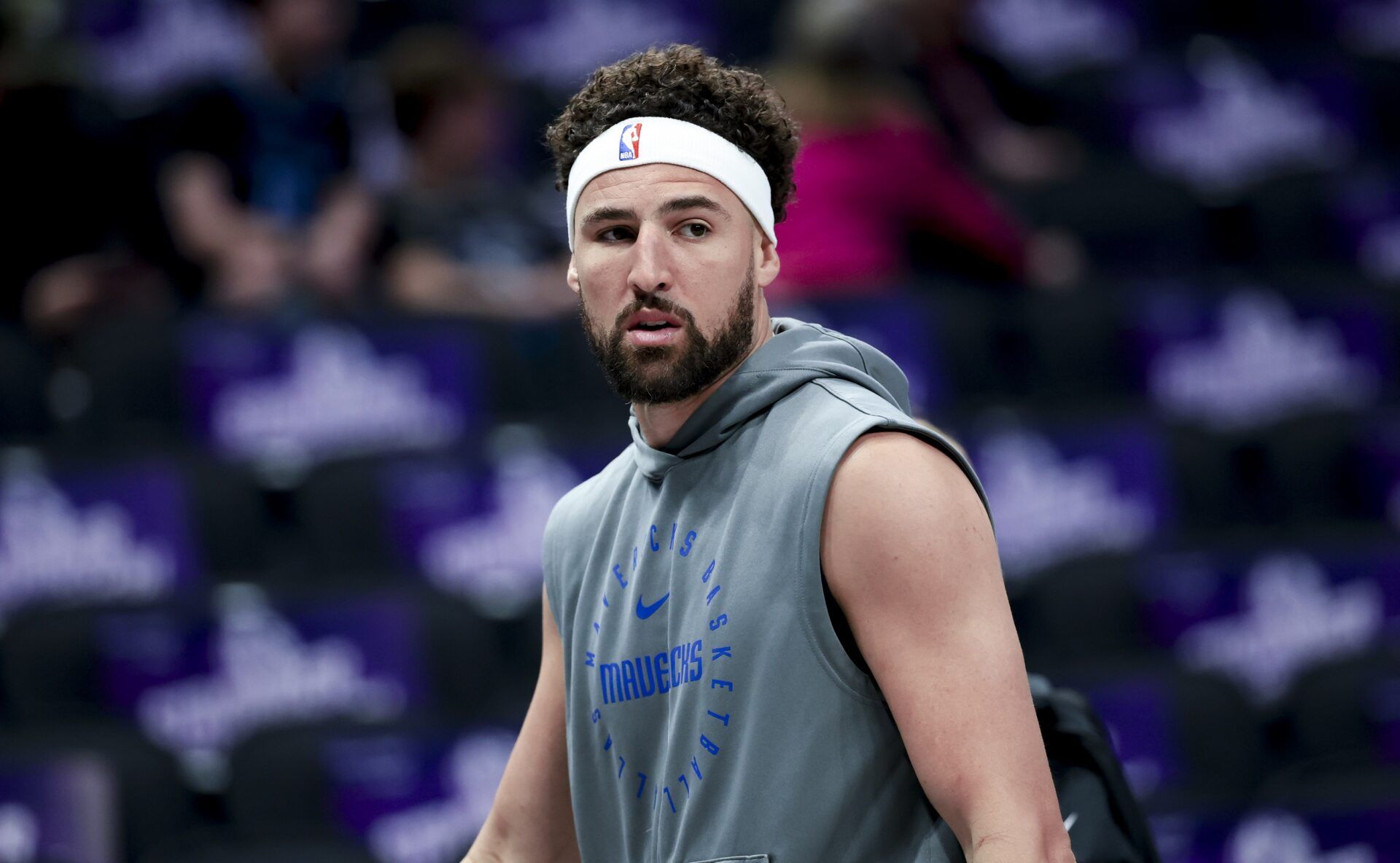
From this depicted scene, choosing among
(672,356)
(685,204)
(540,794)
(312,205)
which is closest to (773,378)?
(672,356)

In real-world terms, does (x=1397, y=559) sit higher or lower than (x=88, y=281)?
→ lower

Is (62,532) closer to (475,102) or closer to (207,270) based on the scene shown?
(207,270)

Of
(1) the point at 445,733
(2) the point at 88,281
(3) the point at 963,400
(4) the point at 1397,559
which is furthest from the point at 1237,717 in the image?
(2) the point at 88,281

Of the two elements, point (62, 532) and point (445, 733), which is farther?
point (62, 532)

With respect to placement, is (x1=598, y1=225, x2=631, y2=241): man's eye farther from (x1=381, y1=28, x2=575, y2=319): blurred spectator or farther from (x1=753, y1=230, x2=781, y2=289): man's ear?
(x1=381, y1=28, x2=575, y2=319): blurred spectator

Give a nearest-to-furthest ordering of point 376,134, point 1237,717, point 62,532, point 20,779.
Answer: point 20,779
point 1237,717
point 62,532
point 376,134

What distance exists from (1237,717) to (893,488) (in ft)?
9.40

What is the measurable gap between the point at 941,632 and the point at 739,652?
0.25 metres

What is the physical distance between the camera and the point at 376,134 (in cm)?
654

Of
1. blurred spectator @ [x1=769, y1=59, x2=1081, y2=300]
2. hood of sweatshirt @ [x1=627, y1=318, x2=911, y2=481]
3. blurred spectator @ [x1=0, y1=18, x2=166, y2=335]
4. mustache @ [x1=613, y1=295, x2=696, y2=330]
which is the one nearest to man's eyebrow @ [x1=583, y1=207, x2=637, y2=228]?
mustache @ [x1=613, y1=295, x2=696, y2=330]

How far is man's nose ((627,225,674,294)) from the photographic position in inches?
77.5

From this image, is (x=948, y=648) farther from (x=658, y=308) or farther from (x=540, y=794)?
(x=540, y=794)

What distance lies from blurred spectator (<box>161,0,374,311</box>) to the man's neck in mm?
3521

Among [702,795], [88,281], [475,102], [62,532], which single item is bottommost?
[702,795]
